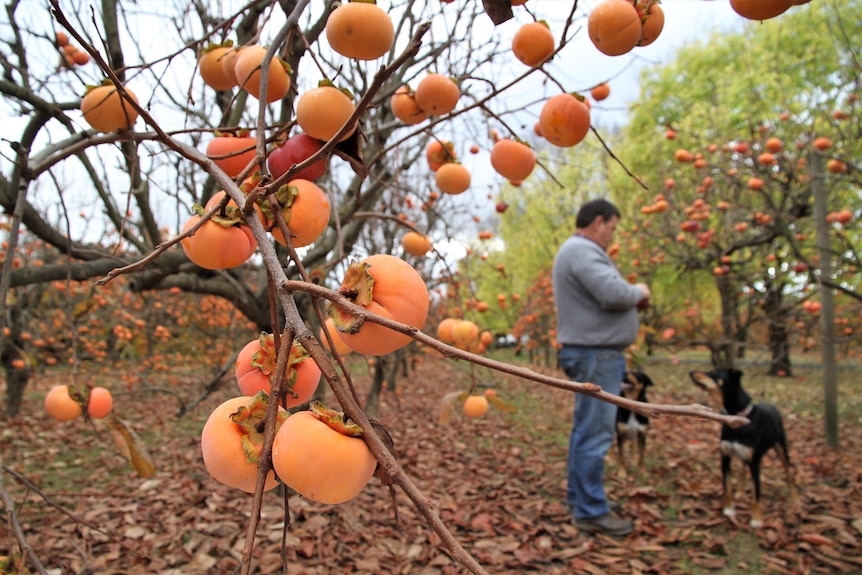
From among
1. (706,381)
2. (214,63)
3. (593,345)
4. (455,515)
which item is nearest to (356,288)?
(214,63)

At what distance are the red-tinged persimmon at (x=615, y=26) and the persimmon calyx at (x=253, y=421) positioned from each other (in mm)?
853

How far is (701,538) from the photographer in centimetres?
266

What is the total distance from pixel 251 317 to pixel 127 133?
189 cm

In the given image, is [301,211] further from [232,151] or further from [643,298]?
[643,298]

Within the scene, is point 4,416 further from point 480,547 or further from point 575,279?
point 575,279

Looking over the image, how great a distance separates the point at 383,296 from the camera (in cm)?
58

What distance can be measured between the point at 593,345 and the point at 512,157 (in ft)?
5.30

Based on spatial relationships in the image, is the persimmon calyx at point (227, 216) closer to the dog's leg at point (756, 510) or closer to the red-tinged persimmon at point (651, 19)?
the red-tinged persimmon at point (651, 19)

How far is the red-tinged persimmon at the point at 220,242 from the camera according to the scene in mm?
708

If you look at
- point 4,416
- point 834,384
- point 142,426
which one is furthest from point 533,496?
point 4,416

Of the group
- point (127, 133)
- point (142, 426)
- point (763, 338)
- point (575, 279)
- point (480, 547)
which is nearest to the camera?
point (127, 133)

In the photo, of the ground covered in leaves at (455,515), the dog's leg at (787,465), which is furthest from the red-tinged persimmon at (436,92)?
the dog's leg at (787,465)

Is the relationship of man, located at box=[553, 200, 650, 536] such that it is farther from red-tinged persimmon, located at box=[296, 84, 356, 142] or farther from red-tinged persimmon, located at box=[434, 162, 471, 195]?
red-tinged persimmon, located at box=[296, 84, 356, 142]

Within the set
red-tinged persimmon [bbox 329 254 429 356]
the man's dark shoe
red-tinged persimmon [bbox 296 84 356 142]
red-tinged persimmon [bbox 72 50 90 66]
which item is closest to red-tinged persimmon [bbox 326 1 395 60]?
red-tinged persimmon [bbox 296 84 356 142]
